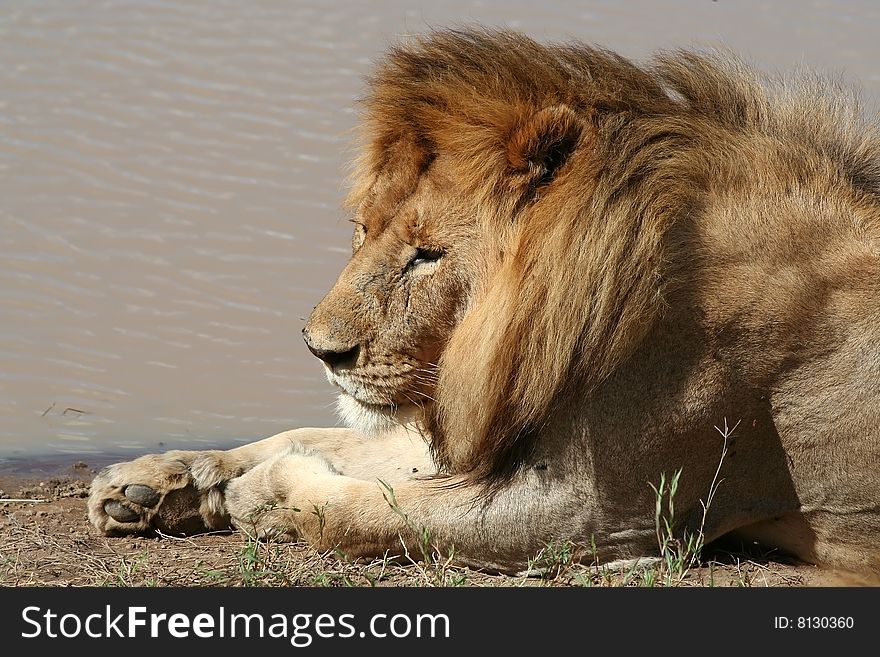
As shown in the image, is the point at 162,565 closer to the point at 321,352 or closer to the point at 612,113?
the point at 321,352

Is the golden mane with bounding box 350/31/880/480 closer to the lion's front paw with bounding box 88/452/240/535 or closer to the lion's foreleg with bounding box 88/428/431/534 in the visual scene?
the lion's foreleg with bounding box 88/428/431/534

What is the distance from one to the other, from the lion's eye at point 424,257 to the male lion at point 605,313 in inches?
0.4

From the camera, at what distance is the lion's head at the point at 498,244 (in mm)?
3391

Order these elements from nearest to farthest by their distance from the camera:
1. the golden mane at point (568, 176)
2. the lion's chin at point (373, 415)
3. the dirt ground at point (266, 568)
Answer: the golden mane at point (568, 176)
the dirt ground at point (266, 568)
the lion's chin at point (373, 415)

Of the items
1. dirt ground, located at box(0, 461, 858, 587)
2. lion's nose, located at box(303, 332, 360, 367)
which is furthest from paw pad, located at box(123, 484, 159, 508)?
lion's nose, located at box(303, 332, 360, 367)

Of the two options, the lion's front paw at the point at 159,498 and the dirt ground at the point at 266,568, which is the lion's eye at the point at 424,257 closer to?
the dirt ground at the point at 266,568

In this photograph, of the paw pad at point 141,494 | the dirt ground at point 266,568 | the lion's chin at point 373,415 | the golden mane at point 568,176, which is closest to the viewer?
the golden mane at point 568,176

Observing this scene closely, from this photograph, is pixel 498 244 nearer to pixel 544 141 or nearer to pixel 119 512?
pixel 544 141

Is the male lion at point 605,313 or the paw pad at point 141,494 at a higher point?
the male lion at point 605,313

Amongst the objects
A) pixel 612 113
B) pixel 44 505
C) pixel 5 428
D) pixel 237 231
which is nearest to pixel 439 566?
pixel 612 113

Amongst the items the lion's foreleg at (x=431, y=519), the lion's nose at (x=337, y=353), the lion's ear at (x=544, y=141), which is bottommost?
the lion's foreleg at (x=431, y=519)

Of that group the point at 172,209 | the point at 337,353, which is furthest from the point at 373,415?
the point at 172,209

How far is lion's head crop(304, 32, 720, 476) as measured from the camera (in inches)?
133

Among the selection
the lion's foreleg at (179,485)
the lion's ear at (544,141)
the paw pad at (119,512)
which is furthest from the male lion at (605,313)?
the paw pad at (119,512)
